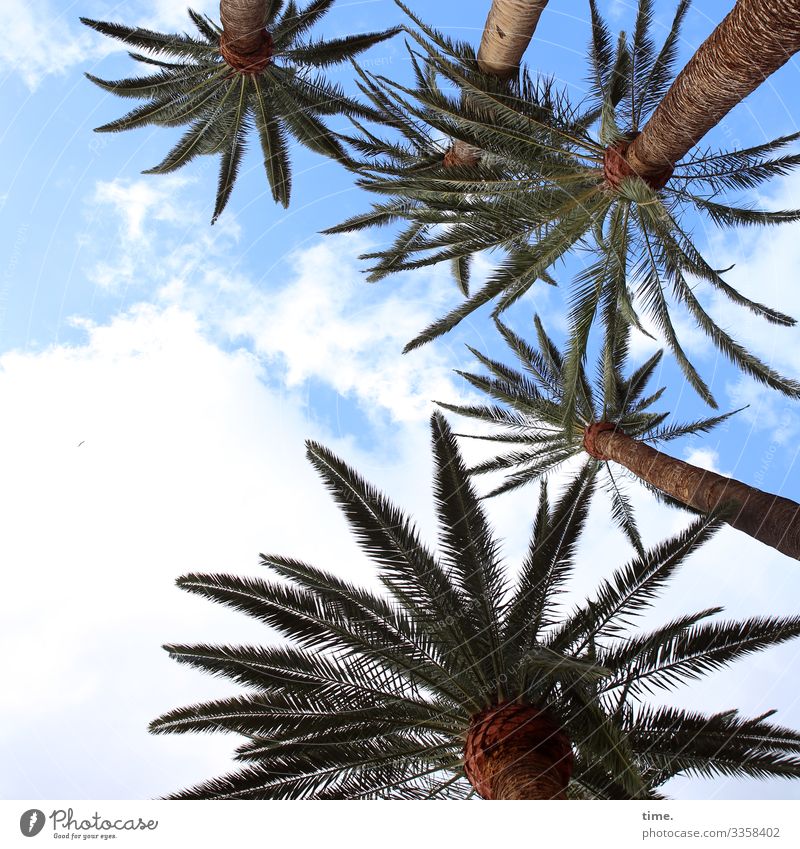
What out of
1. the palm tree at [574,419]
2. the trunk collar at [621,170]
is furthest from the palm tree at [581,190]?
the palm tree at [574,419]

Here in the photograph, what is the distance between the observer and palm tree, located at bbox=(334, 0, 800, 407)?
6664mm

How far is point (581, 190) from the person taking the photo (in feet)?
23.4

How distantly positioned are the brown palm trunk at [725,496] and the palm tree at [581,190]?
149cm

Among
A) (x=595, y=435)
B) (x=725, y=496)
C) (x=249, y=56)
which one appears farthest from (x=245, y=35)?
(x=725, y=496)

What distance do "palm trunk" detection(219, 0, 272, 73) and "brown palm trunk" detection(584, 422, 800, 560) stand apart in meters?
7.99

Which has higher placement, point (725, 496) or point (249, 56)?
point (249, 56)

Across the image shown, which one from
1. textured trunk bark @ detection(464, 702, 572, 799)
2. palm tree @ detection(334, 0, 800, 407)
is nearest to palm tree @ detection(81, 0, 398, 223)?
palm tree @ detection(334, 0, 800, 407)

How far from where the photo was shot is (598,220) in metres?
7.38

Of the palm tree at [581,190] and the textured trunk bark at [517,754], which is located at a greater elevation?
the palm tree at [581,190]

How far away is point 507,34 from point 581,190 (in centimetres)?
184

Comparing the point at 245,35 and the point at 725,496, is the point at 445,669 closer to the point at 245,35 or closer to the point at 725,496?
the point at 725,496

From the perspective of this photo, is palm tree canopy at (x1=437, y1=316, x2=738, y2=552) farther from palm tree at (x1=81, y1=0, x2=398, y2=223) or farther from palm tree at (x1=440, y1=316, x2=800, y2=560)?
palm tree at (x1=81, y1=0, x2=398, y2=223)

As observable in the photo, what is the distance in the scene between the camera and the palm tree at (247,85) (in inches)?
424

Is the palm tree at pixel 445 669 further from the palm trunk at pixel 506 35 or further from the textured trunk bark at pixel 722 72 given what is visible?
the palm trunk at pixel 506 35
